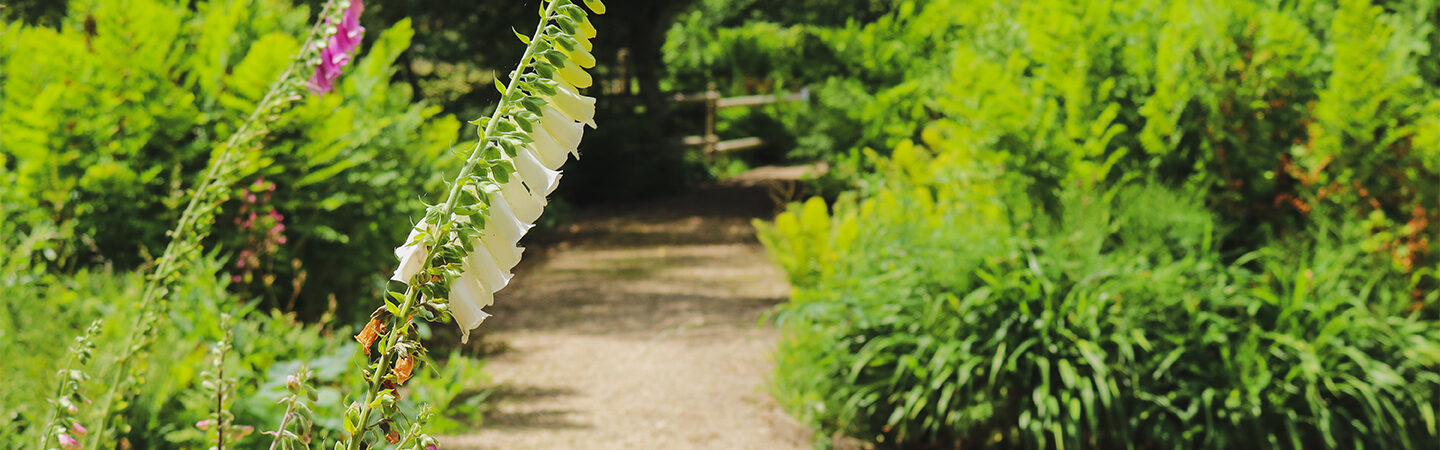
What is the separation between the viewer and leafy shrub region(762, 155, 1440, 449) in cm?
359

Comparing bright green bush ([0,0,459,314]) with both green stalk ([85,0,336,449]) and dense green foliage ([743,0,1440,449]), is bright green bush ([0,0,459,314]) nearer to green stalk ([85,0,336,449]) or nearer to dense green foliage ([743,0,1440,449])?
dense green foliage ([743,0,1440,449])

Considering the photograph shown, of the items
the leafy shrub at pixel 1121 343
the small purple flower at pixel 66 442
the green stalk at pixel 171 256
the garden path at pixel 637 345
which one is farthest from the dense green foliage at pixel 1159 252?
the small purple flower at pixel 66 442

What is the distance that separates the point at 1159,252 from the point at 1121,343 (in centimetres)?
68

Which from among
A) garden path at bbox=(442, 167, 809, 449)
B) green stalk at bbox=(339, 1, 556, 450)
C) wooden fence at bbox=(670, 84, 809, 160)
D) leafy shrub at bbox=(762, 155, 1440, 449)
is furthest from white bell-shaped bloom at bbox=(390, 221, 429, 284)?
wooden fence at bbox=(670, 84, 809, 160)

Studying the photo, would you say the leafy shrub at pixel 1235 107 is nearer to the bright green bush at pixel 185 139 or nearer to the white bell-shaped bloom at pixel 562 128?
the bright green bush at pixel 185 139

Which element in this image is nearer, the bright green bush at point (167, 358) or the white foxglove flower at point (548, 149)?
the white foxglove flower at point (548, 149)

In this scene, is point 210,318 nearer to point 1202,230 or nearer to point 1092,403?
point 1092,403

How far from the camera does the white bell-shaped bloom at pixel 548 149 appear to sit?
0.86 m

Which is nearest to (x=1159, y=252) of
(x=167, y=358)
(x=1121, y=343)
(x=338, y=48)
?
(x=1121, y=343)

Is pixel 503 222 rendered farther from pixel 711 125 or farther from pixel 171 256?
pixel 711 125

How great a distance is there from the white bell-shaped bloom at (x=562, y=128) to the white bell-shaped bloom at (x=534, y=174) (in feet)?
0.11

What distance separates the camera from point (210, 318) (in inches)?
113

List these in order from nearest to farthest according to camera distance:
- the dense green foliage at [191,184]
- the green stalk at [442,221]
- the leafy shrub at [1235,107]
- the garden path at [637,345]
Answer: the green stalk at [442,221] < the dense green foliage at [191,184] < the leafy shrub at [1235,107] < the garden path at [637,345]

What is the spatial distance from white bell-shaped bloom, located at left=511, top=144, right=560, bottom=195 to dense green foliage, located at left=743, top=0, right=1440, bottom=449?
2932 mm
